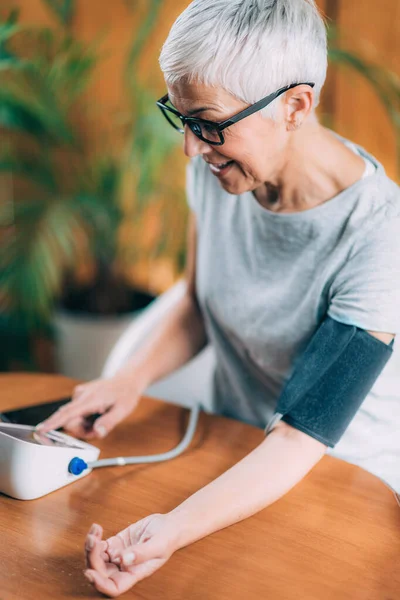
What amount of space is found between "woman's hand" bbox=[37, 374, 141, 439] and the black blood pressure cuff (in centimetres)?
34

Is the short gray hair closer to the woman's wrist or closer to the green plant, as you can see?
the woman's wrist

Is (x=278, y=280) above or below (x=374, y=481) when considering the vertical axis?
above

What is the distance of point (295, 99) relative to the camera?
1024 mm

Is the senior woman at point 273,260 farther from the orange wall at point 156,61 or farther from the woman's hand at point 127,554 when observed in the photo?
the orange wall at point 156,61

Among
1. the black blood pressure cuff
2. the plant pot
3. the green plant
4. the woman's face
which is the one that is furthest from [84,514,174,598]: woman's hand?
the plant pot

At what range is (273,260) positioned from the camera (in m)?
1.27

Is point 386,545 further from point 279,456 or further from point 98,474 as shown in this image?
point 98,474

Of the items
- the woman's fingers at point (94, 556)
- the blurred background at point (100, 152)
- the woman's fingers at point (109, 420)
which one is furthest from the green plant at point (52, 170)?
the woman's fingers at point (94, 556)

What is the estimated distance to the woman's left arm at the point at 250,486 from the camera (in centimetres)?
92

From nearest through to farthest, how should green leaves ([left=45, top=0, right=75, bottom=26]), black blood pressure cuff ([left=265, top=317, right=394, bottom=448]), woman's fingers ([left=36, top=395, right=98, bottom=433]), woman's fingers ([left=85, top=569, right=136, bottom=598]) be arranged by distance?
woman's fingers ([left=85, top=569, right=136, bottom=598]) < black blood pressure cuff ([left=265, top=317, right=394, bottom=448]) < woman's fingers ([left=36, top=395, right=98, bottom=433]) < green leaves ([left=45, top=0, right=75, bottom=26])

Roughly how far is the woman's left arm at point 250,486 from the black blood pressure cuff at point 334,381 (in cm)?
3

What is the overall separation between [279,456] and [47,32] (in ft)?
5.07

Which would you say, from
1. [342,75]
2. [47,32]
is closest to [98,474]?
[47,32]

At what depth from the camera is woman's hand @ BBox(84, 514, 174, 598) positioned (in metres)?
0.82
